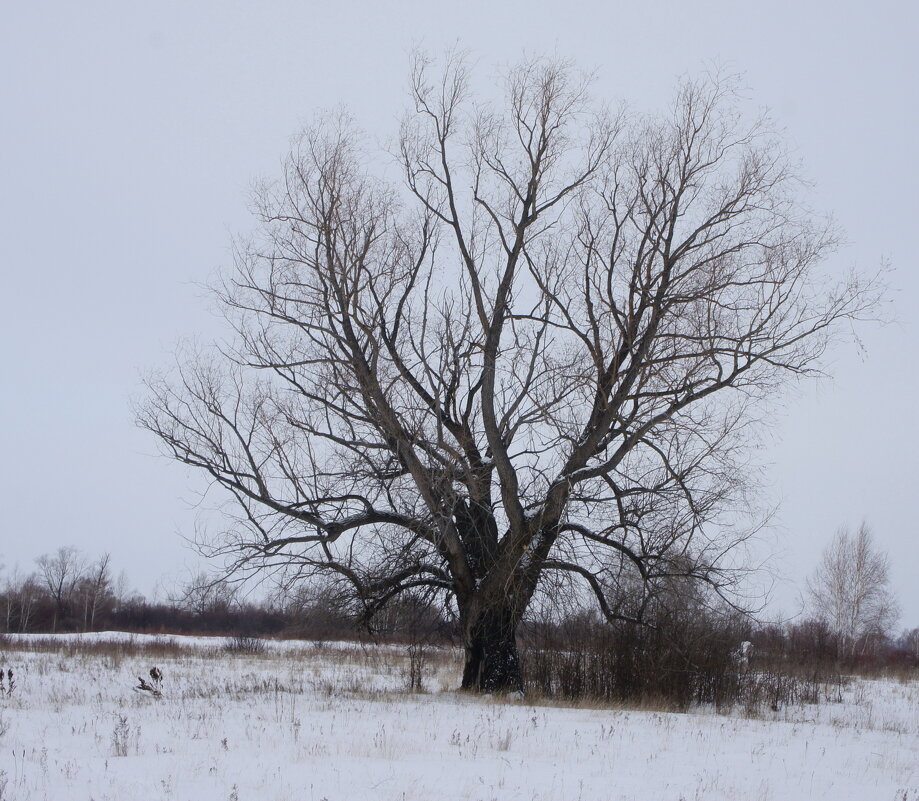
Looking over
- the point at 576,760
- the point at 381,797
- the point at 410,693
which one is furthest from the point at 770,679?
the point at 381,797

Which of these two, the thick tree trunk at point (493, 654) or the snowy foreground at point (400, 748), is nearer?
the snowy foreground at point (400, 748)

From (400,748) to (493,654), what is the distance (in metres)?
7.49

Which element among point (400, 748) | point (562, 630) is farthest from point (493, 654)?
point (400, 748)

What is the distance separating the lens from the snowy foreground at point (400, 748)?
693cm

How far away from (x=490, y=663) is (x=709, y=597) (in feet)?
14.5

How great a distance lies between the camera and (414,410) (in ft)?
50.2

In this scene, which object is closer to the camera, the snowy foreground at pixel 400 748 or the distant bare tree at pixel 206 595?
the snowy foreground at pixel 400 748

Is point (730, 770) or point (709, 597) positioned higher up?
point (709, 597)

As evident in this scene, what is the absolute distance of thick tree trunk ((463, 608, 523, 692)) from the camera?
52.2 feet

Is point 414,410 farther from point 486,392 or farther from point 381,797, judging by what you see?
point 381,797

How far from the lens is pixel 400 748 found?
8727 mm

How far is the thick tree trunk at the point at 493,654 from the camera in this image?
52.2 ft

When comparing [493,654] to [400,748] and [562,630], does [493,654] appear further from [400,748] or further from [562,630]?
[400,748]

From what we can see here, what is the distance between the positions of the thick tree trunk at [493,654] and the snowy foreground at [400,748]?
0.87m
